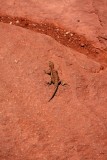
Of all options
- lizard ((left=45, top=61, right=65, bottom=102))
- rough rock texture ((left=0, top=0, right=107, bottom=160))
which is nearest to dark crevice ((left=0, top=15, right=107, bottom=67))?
rough rock texture ((left=0, top=0, right=107, bottom=160))

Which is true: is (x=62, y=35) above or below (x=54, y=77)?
above

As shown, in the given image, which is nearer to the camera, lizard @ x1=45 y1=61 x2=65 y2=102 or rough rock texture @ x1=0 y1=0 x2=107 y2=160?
rough rock texture @ x1=0 y1=0 x2=107 y2=160

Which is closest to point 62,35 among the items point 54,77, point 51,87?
point 54,77

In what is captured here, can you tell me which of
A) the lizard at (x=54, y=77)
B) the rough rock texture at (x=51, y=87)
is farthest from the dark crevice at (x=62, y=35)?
the lizard at (x=54, y=77)

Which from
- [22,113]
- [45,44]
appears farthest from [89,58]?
[22,113]

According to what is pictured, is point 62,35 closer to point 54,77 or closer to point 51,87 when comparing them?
point 54,77

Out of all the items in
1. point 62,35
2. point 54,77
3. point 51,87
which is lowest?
point 51,87

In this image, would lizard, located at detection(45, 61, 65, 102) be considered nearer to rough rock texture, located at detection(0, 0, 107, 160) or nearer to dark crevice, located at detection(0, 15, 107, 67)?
rough rock texture, located at detection(0, 0, 107, 160)
